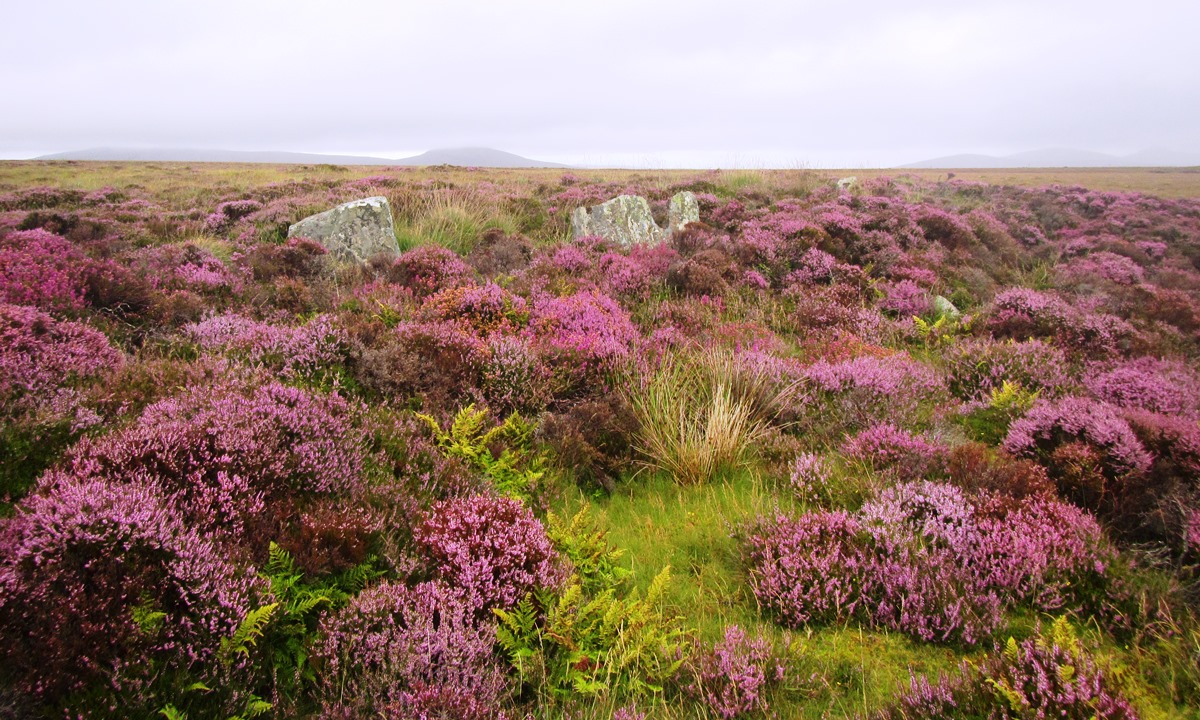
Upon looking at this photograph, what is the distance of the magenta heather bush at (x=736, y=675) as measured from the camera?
2297 millimetres

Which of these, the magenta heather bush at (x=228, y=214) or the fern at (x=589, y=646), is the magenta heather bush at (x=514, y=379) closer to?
the fern at (x=589, y=646)

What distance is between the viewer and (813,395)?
529 centimetres

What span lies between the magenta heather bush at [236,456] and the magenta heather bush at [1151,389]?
22.1ft

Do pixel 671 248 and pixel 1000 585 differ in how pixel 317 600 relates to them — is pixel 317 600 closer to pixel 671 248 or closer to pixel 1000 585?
pixel 1000 585

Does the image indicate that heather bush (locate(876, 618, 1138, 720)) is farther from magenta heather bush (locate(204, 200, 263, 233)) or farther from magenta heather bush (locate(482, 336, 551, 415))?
magenta heather bush (locate(204, 200, 263, 233))

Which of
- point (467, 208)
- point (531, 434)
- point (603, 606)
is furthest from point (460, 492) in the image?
point (467, 208)

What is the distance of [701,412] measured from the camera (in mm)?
4898

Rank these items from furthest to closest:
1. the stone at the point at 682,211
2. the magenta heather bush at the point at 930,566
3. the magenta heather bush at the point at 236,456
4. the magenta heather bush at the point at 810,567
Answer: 1. the stone at the point at 682,211
2. the magenta heather bush at the point at 810,567
3. the magenta heather bush at the point at 930,566
4. the magenta heather bush at the point at 236,456

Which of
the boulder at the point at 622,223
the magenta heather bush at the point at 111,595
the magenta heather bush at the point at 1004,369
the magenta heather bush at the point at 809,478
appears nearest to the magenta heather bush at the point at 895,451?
the magenta heather bush at the point at 809,478

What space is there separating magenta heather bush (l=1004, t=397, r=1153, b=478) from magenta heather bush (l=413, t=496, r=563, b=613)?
3.82 meters

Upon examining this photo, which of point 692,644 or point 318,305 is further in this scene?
point 318,305

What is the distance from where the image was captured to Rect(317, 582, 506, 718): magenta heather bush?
2.11 metres

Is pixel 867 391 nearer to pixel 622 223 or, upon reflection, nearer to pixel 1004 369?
pixel 1004 369

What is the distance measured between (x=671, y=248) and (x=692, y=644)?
30.4 ft
